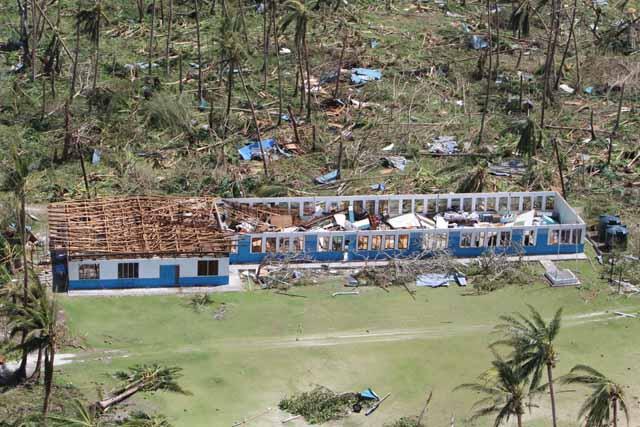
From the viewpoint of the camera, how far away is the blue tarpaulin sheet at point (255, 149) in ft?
192

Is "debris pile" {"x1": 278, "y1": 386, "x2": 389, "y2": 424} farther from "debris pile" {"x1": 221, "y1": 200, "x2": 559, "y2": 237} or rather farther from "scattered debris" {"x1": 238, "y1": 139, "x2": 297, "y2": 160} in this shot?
"scattered debris" {"x1": 238, "y1": 139, "x2": 297, "y2": 160}

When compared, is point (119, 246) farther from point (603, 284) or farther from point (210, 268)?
point (603, 284)

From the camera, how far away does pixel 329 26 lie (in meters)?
74.9

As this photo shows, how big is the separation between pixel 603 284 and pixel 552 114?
17610 mm

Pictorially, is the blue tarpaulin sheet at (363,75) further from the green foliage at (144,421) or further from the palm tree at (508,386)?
the palm tree at (508,386)

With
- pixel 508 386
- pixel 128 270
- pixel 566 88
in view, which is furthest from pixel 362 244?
pixel 566 88

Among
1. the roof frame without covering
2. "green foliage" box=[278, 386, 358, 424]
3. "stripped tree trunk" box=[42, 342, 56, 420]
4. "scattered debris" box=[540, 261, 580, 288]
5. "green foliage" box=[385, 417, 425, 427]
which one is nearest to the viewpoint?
"stripped tree trunk" box=[42, 342, 56, 420]

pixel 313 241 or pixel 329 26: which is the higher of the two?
pixel 329 26

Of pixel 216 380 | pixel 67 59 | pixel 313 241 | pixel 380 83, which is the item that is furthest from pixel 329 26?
pixel 216 380

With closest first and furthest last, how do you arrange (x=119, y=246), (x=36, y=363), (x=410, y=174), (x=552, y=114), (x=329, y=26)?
A: (x=36, y=363) → (x=119, y=246) → (x=410, y=174) → (x=552, y=114) → (x=329, y=26)

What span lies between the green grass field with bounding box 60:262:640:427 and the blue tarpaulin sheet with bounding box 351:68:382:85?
20.9 metres

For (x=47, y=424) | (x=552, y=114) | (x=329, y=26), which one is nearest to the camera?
(x=47, y=424)

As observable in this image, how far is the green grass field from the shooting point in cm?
4084

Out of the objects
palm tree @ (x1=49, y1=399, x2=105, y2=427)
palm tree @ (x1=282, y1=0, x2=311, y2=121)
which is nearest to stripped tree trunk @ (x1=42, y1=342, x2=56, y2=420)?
palm tree @ (x1=49, y1=399, x2=105, y2=427)
